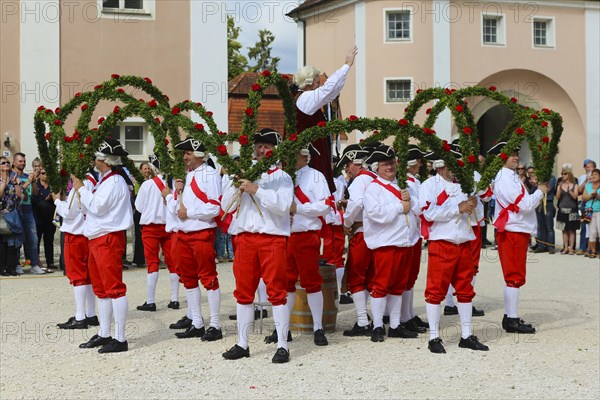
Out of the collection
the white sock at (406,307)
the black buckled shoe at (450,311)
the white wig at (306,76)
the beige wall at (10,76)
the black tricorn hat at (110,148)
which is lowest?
the black buckled shoe at (450,311)

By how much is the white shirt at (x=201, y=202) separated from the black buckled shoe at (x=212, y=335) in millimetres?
1089

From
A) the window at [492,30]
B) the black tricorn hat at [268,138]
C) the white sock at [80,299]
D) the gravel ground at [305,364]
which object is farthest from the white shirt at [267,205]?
the window at [492,30]

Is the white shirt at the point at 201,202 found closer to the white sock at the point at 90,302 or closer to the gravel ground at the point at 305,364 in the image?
the gravel ground at the point at 305,364

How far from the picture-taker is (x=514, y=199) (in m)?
9.14

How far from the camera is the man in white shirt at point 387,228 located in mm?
8375

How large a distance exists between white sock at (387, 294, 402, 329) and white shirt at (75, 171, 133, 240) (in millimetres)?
2913

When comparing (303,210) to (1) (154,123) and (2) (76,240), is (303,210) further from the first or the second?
(2) (76,240)

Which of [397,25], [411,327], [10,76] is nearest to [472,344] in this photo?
[411,327]

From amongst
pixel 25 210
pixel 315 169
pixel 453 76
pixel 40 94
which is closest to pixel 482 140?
pixel 453 76

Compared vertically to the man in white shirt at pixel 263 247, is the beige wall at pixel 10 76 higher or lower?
higher

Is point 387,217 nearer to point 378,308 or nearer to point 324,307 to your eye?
point 378,308

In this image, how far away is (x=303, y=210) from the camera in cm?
808

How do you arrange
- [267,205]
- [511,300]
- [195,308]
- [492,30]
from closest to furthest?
1. [267,205]
2. [195,308]
3. [511,300]
4. [492,30]

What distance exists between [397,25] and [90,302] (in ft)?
79.6
